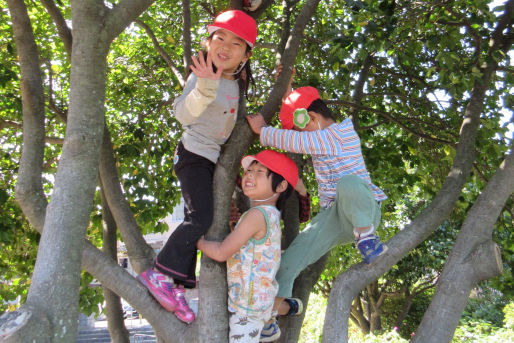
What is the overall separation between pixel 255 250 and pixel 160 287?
560 millimetres

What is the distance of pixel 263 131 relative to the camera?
2750mm

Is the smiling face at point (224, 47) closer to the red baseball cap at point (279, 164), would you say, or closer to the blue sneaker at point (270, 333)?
the red baseball cap at point (279, 164)

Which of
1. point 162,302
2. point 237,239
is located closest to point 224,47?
point 237,239

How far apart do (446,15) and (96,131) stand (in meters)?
3.89

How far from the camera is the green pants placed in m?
2.60

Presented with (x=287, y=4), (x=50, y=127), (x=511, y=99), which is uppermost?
(x=287, y=4)

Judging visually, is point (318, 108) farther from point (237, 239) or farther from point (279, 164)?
point (237, 239)

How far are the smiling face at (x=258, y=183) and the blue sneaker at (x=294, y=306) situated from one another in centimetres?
68

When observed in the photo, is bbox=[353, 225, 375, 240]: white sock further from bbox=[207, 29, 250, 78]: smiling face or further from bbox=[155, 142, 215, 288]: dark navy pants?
bbox=[207, 29, 250, 78]: smiling face

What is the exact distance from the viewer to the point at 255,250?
261cm

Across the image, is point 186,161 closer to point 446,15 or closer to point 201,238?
point 201,238

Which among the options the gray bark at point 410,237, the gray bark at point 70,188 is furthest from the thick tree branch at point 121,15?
the gray bark at point 410,237

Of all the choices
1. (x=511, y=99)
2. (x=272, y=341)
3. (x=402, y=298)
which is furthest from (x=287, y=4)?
(x=402, y=298)

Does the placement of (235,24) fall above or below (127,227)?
above
